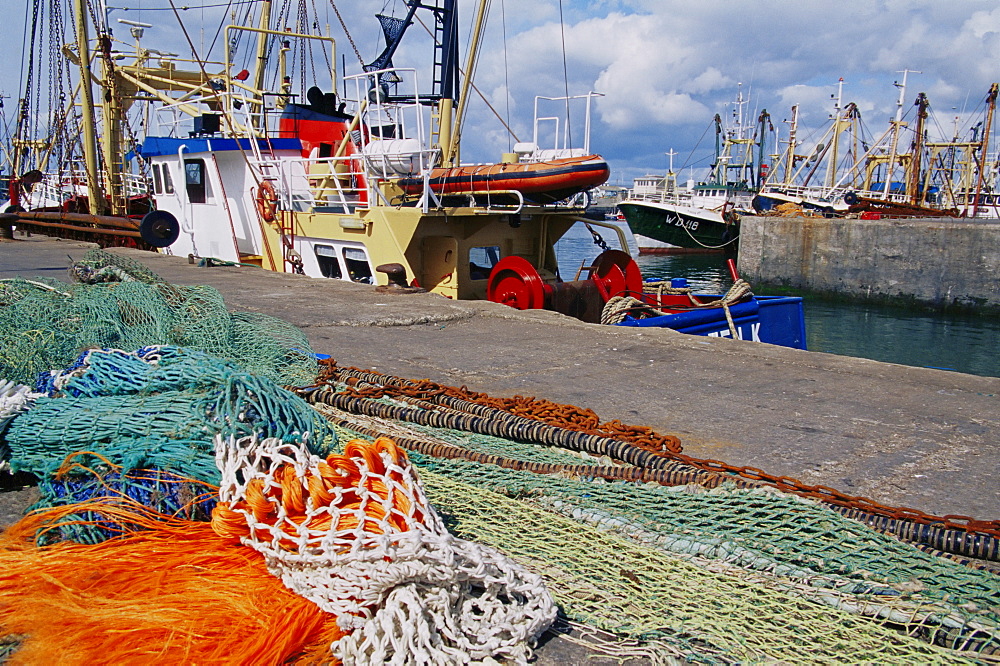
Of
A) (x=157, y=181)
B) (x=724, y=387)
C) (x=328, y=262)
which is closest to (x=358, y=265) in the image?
(x=328, y=262)

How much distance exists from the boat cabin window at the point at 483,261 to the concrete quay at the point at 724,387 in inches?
142

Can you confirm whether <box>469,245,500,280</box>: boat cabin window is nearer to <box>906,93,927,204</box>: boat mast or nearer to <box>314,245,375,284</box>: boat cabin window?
<box>314,245,375,284</box>: boat cabin window

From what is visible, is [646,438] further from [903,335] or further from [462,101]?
[903,335]

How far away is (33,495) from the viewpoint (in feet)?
8.59

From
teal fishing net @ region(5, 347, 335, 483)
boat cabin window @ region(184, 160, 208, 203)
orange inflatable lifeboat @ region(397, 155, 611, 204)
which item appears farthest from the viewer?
boat cabin window @ region(184, 160, 208, 203)

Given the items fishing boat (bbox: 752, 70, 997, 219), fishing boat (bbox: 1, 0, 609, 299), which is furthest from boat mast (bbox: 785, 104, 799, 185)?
fishing boat (bbox: 1, 0, 609, 299)

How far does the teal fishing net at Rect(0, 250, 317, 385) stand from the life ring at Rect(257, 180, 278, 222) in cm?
726

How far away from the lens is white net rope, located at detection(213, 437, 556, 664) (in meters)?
1.67

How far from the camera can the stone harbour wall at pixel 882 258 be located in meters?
22.7

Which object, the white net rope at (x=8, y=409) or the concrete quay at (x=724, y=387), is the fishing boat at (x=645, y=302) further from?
the white net rope at (x=8, y=409)

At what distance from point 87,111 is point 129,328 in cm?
1468

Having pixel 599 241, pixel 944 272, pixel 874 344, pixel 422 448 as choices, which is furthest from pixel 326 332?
pixel 944 272

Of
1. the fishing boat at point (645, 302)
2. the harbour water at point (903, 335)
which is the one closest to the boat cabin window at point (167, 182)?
the fishing boat at point (645, 302)

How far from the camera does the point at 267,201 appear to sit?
38.7 ft
